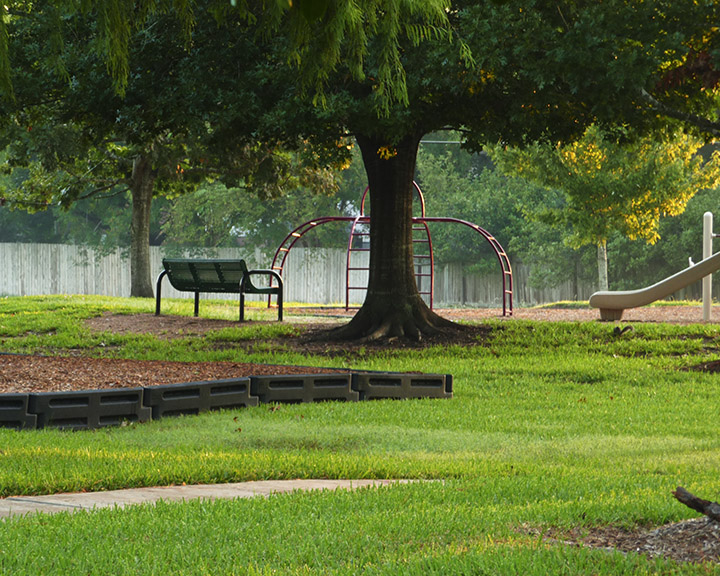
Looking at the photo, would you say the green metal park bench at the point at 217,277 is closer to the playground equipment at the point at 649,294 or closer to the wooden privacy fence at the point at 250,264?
the playground equipment at the point at 649,294

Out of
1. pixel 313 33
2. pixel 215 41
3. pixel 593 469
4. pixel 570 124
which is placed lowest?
pixel 593 469

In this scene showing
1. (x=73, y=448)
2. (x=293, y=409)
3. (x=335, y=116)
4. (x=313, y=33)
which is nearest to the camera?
(x=313, y=33)

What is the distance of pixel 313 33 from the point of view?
219 inches

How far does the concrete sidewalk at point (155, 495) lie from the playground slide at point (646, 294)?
12420 mm

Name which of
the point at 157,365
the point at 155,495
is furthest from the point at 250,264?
the point at 155,495

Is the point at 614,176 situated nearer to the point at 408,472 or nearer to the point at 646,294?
the point at 646,294

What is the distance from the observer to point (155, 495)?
4.79m

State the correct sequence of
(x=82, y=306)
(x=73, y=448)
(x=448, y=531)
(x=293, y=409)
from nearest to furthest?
1. (x=448, y=531)
2. (x=73, y=448)
3. (x=293, y=409)
4. (x=82, y=306)

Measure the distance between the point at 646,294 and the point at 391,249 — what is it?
5269mm

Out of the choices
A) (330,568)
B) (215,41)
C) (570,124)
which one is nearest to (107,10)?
(330,568)

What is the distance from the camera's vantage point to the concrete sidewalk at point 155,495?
4.45 metres

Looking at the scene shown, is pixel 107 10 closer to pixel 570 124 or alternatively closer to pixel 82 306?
pixel 570 124

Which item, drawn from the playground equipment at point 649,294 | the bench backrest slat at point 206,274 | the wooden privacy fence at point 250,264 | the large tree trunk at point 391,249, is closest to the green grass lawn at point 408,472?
the large tree trunk at point 391,249

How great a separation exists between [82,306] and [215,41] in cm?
704
